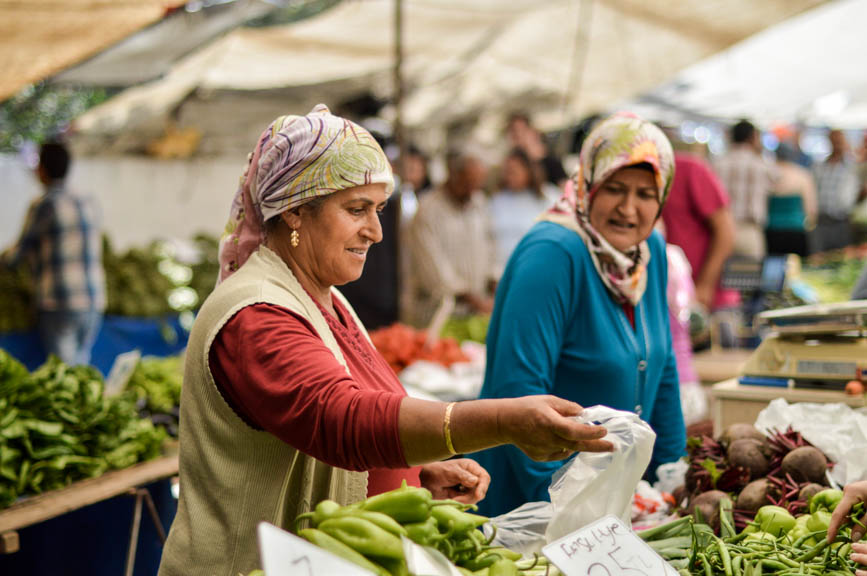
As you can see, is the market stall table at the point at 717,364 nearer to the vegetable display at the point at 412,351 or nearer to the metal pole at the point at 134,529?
the vegetable display at the point at 412,351

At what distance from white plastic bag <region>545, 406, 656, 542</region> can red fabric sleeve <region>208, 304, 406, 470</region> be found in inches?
18.9

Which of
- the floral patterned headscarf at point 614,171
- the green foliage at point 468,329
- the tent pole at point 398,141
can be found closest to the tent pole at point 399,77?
the tent pole at point 398,141

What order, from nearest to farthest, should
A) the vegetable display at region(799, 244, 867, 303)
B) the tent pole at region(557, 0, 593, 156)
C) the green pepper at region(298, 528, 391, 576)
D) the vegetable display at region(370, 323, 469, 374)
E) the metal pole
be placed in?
the green pepper at region(298, 528, 391, 576)
the metal pole
the vegetable display at region(370, 323, 469, 374)
the vegetable display at region(799, 244, 867, 303)
the tent pole at region(557, 0, 593, 156)

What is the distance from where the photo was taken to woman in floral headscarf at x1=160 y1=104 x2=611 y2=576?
1494mm

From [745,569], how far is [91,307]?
5.94 metres

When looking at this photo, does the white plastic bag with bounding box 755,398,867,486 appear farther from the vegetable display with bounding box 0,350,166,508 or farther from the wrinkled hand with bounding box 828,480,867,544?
the vegetable display with bounding box 0,350,166,508

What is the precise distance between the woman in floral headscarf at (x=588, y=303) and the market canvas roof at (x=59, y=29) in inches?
137

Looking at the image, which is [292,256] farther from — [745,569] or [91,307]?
[91,307]

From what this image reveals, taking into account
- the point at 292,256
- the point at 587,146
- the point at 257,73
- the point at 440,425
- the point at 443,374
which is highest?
the point at 257,73

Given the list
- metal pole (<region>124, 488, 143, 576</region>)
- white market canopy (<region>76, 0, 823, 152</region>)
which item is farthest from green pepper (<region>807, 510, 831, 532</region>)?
white market canopy (<region>76, 0, 823, 152</region>)

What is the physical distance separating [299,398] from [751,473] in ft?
4.81

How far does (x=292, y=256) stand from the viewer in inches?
75.4

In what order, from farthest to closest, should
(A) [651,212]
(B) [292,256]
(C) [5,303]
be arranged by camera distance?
1. (C) [5,303]
2. (A) [651,212]
3. (B) [292,256]

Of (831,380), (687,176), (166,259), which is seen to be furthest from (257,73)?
(831,380)
